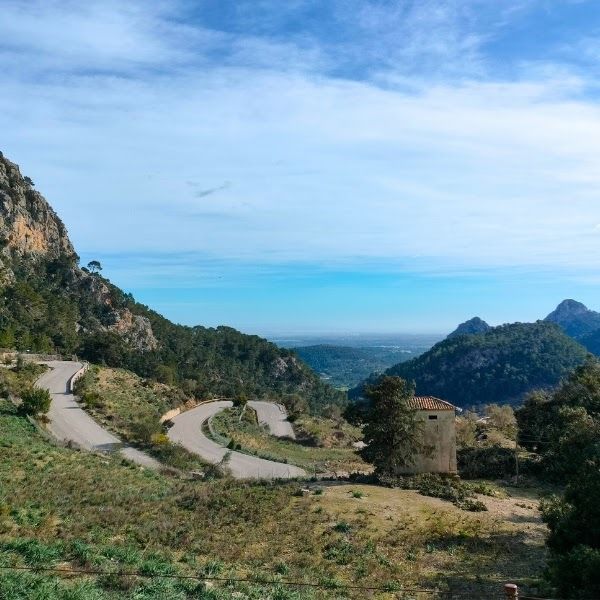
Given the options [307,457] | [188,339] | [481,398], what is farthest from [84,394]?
[481,398]

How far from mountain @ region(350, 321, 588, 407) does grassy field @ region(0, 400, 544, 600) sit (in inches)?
4654

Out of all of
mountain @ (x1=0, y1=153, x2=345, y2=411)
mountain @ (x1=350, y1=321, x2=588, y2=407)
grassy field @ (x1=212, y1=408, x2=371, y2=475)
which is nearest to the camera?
grassy field @ (x1=212, y1=408, x2=371, y2=475)

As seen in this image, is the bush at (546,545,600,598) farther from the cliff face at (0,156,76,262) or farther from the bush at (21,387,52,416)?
the cliff face at (0,156,76,262)

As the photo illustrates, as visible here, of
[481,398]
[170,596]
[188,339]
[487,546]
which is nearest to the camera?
[170,596]

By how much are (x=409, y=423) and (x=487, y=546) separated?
31.1 ft

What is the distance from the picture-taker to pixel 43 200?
11300cm

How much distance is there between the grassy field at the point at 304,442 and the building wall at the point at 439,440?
21.4 ft

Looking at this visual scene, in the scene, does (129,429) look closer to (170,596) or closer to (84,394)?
(84,394)

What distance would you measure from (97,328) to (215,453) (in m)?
63.4

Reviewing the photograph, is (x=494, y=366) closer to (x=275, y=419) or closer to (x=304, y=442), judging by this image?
(x=275, y=419)

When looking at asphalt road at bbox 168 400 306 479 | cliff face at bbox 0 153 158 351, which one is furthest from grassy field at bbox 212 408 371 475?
cliff face at bbox 0 153 158 351

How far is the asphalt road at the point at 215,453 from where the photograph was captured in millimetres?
34375

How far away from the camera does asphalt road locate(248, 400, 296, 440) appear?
189ft

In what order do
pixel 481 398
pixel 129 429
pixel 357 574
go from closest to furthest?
pixel 357 574, pixel 129 429, pixel 481 398
